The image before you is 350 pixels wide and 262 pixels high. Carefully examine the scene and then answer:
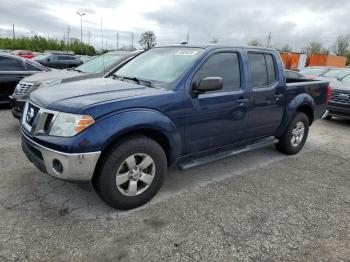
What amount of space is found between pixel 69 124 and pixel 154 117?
2.76 feet

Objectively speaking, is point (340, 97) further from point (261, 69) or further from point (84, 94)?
point (84, 94)

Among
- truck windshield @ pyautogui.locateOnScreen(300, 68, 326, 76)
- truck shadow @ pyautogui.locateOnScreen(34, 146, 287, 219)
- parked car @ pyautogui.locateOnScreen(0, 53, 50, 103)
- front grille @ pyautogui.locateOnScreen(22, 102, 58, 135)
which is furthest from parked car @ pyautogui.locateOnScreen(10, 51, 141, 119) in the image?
truck windshield @ pyautogui.locateOnScreen(300, 68, 326, 76)

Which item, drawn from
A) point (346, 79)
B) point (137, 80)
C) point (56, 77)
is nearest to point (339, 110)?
point (346, 79)

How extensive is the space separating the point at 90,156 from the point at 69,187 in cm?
115

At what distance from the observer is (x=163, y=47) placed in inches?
178

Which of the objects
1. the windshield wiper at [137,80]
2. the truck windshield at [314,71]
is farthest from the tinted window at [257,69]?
the truck windshield at [314,71]

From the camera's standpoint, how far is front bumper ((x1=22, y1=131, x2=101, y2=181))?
2.86m

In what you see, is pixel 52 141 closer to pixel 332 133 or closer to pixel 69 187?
pixel 69 187

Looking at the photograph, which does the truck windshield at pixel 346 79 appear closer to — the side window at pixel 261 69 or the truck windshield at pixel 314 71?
the truck windshield at pixel 314 71

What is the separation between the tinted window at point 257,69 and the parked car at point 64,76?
2.20 m

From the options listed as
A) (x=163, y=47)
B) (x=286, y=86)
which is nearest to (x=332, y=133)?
(x=286, y=86)

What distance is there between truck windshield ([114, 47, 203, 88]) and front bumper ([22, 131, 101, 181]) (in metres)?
1.25

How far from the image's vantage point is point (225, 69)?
409 centimetres

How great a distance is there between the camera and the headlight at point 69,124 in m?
2.87
